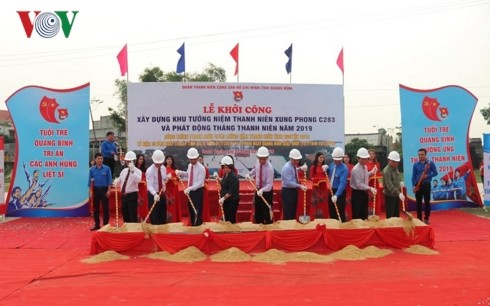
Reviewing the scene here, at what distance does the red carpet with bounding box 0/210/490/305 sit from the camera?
11.9 ft

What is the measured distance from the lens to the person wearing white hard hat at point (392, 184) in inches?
242

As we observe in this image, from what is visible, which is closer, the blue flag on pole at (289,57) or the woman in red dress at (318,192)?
the woman in red dress at (318,192)

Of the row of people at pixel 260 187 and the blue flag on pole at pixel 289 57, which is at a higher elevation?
the blue flag on pole at pixel 289 57

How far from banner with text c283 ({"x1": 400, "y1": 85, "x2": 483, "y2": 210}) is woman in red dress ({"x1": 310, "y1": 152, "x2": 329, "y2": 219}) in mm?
2482

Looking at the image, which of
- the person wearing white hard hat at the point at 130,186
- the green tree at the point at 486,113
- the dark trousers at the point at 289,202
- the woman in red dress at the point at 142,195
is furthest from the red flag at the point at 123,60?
the green tree at the point at 486,113

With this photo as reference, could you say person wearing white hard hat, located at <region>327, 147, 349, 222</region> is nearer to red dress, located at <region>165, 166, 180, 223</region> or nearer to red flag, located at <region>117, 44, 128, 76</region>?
red dress, located at <region>165, 166, 180, 223</region>

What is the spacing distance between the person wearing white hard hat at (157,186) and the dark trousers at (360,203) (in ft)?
8.56

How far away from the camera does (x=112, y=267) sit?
478 cm

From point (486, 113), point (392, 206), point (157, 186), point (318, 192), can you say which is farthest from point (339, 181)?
point (486, 113)

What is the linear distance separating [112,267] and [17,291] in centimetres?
103

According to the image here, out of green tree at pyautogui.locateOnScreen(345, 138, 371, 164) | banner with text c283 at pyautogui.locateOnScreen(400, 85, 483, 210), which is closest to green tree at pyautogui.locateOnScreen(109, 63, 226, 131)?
green tree at pyautogui.locateOnScreen(345, 138, 371, 164)

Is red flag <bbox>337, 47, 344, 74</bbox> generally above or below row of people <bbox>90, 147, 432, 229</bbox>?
above

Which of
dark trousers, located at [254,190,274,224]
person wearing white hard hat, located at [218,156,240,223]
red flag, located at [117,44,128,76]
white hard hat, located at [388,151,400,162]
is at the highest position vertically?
red flag, located at [117,44,128,76]

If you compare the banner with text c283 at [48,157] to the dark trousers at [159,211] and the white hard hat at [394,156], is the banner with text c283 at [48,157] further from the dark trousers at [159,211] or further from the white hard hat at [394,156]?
the white hard hat at [394,156]
